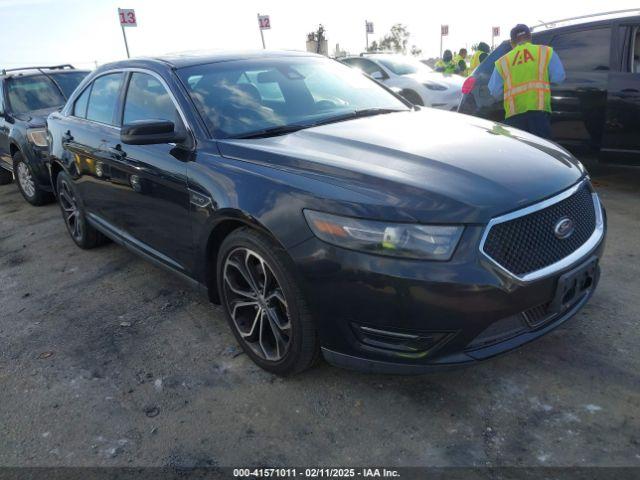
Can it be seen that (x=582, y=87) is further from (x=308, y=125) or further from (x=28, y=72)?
(x=28, y=72)

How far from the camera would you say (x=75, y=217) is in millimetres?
5023

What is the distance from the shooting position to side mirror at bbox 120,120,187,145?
289 centimetres

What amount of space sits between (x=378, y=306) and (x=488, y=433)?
0.76 m

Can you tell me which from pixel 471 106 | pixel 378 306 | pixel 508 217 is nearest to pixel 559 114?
pixel 471 106

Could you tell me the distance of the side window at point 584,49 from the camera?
5272 mm

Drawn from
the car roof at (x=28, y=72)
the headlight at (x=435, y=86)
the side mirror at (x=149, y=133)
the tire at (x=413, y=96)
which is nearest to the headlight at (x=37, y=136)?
the car roof at (x=28, y=72)

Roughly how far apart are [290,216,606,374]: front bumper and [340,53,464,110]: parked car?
8.18 m

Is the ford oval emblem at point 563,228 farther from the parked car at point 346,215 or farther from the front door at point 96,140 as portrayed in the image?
the front door at point 96,140

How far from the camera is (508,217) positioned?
215 cm

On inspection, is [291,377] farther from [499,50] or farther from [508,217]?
[499,50]

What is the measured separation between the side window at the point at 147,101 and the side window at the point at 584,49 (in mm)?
4279

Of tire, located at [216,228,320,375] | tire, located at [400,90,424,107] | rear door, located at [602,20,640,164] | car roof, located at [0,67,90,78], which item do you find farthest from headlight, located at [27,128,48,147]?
tire, located at [400,90,424,107]

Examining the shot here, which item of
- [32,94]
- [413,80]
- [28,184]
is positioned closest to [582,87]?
[413,80]

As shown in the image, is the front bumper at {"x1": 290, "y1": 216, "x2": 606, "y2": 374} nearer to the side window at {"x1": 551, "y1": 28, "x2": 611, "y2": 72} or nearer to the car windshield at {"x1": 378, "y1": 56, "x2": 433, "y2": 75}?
the side window at {"x1": 551, "y1": 28, "x2": 611, "y2": 72}
